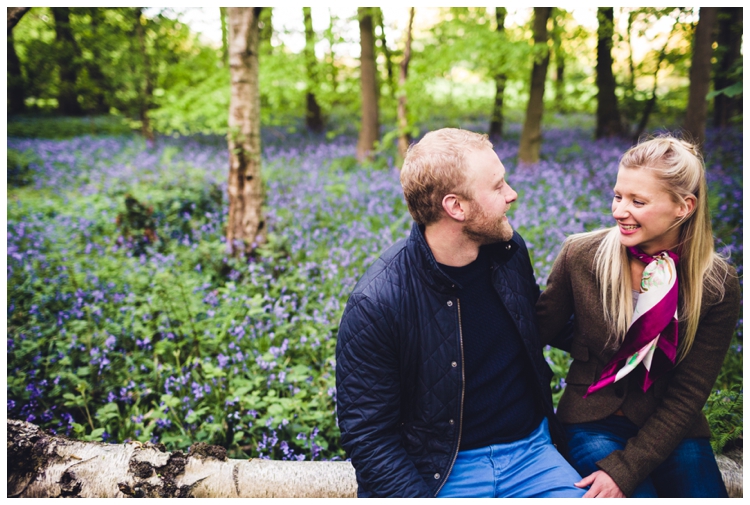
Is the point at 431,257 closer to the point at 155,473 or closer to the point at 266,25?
the point at 155,473

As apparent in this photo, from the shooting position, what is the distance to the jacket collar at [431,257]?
6.19 feet

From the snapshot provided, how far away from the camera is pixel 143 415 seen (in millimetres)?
2877

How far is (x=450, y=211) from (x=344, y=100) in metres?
12.7

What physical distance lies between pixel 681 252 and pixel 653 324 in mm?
327

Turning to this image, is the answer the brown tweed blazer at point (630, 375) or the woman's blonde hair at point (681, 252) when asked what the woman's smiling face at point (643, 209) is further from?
the brown tweed blazer at point (630, 375)

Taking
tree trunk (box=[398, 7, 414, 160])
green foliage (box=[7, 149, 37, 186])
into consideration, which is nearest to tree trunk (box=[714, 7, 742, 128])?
tree trunk (box=[398, 7, 414, 160])

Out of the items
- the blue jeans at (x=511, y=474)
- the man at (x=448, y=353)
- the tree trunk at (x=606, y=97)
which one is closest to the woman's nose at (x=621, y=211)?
the man at (x=448, y=353)

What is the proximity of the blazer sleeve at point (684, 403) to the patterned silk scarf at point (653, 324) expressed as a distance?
10 cm

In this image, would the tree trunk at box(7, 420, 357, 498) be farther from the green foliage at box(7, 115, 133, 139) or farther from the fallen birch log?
the green foliage at box(7, 115, 133, 139)

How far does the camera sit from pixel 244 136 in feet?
15.1

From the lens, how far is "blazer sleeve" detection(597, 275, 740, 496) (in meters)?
1.90

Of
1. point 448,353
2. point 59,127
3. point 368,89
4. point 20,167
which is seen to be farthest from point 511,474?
point 59,127

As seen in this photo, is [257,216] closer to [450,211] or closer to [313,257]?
[313,257]

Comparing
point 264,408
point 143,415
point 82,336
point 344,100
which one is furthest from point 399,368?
point 344,100
